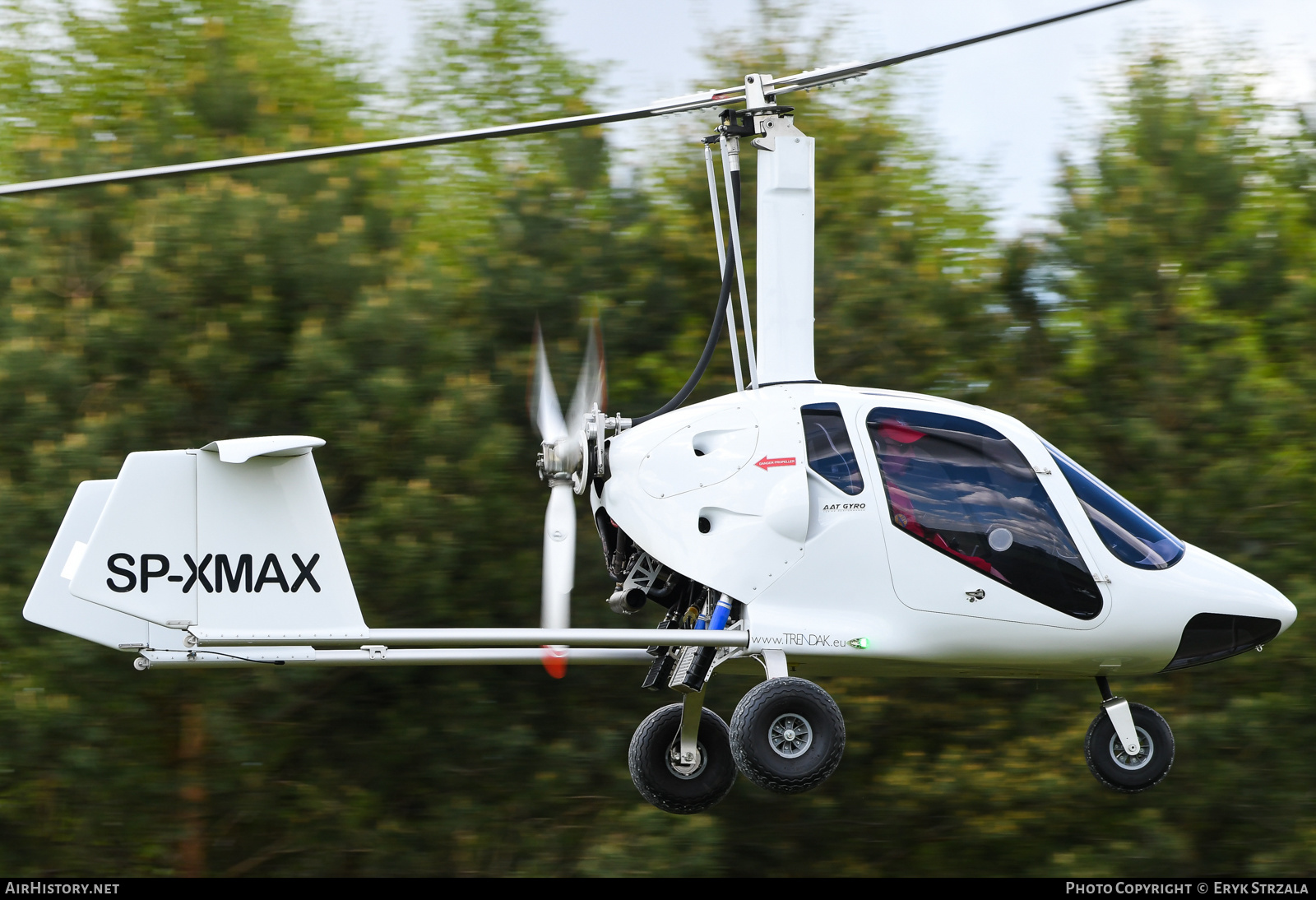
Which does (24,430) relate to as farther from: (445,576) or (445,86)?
(445,86)

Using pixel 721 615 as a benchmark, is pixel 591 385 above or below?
above

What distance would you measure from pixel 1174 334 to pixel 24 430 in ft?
35.3

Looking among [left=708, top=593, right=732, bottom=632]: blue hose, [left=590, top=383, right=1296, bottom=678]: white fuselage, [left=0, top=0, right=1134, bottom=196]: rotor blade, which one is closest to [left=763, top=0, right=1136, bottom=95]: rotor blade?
[left=0, top=0, right=1134, bottom=196]: rotor blade

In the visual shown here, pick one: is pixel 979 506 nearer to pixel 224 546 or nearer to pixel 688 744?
pixel 688 744

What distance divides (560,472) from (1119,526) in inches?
115

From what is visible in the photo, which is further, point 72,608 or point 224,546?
point 224,546

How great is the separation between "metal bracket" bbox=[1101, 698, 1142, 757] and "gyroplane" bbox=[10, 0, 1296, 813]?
0.01 metres

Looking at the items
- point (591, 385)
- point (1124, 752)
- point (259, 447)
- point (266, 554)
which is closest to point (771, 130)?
point (591, 385)

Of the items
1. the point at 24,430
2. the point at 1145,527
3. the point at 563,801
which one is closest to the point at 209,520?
the point at 1145,527

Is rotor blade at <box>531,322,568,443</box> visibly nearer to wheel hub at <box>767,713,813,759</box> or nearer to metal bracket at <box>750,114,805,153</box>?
metal bracket at <box>750,114,805,153</box>

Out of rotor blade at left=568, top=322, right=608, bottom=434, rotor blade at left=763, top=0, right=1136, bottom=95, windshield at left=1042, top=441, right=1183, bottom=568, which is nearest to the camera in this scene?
rotor blade at left=763, top=0, right=1136, bottom=95

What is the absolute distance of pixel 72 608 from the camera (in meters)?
6.27

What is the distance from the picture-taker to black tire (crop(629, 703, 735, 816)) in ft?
26.0

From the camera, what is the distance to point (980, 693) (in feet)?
43.7
